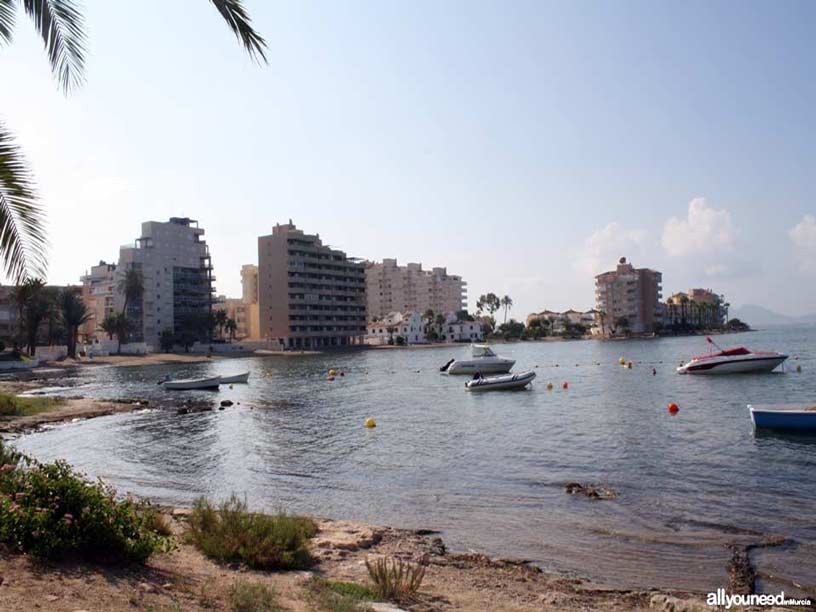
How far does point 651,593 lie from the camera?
37.6ft

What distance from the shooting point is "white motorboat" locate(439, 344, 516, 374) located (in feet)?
225

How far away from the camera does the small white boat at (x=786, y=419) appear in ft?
91.6

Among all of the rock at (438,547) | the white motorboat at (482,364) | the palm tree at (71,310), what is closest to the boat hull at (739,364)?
the white motorboat at (482,364)

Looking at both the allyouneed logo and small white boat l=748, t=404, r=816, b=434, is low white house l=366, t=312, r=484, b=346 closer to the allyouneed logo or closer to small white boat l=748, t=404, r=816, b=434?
small white boat l=748, t=404, r=816, b=434

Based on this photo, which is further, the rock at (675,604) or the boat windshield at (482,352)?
the boat windshield at (482,352)

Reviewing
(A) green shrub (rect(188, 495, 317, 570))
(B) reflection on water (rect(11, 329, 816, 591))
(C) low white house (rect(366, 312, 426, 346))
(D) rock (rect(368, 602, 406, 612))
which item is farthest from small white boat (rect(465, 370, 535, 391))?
(C) low white house (rect(366, 312, 426, 346))

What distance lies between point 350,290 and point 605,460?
143 m

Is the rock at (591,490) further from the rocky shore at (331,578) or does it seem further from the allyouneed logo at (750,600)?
the allyouneed logo at (750,600)

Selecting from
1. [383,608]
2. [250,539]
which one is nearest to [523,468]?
[250,539]

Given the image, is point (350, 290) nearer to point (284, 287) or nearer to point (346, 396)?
point (284, 287)

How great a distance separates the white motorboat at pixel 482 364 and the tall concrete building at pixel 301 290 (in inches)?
3071

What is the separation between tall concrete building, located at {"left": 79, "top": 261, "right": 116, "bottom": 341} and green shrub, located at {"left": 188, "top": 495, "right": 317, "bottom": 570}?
131856 mm

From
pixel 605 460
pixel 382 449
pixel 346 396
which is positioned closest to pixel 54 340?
pixel 346 396

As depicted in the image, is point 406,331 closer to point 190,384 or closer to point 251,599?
point 190,384
